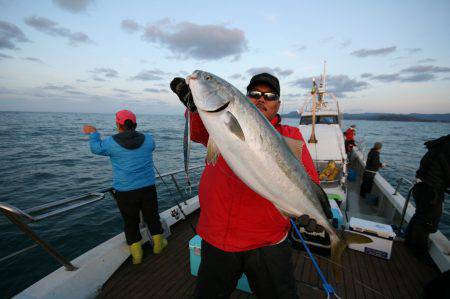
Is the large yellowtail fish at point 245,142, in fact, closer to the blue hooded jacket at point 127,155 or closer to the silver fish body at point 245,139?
the silver fish body at point 245,139

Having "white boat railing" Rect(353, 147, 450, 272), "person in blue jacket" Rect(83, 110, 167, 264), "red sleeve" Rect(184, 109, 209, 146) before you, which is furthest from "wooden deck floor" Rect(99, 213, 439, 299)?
"red sleeve" Rect(184, 109, 209, 146)

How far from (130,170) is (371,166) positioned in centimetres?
1047

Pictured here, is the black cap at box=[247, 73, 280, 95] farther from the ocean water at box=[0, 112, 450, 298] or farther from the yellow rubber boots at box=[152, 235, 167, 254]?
the yellow rubber boots at box=[152, 235, 167, 254]

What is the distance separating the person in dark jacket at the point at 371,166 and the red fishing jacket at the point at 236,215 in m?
9.66

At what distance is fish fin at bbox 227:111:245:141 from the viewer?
5.97ft

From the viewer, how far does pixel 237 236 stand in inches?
87.3

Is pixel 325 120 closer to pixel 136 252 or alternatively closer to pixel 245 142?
pixel 136 252

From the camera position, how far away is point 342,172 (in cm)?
974

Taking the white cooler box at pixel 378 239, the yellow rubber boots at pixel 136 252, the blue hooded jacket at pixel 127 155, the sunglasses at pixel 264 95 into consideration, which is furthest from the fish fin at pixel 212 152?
the white cooler box at pixel 378 239

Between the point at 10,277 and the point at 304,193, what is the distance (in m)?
9.34

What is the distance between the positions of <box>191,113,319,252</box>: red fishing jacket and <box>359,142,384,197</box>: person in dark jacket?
9.66 metres

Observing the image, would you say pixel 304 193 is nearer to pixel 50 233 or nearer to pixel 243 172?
pixel 243 172

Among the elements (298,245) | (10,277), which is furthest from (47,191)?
(298,245)

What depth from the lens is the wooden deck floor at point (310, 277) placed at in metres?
3.94
